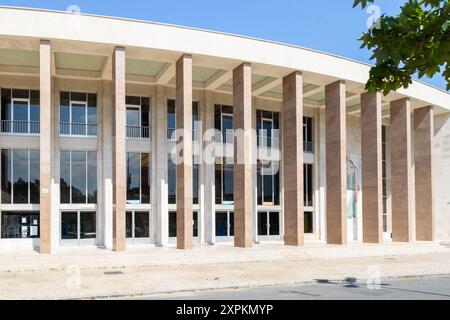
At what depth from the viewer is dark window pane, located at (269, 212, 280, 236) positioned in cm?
3434

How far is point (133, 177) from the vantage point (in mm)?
30141

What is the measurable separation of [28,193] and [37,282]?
1327 centimetres

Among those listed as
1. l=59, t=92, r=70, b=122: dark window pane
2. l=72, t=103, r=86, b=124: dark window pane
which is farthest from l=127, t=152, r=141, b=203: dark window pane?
l=59, t=92, r=70, b=122: dark window pane

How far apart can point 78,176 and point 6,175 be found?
11.8ft

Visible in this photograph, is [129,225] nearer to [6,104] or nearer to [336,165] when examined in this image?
[6,104]

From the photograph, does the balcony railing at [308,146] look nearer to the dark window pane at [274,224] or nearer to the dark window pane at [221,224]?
the dark window pane at [274,224]

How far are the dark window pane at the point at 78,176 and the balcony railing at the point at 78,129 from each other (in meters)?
1.03

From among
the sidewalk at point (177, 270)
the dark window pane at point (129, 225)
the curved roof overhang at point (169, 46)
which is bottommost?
the sidewalk at point (177, 270)

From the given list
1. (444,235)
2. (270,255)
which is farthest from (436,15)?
(444,235)

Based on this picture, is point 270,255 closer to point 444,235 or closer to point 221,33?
point 221,33

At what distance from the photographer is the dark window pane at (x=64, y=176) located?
28.6m

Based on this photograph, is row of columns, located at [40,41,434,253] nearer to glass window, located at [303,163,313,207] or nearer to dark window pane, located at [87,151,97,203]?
dark window pane, located at [87,151,97,203]

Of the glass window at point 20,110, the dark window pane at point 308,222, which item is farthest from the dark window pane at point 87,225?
the dark window pane at point 308,222

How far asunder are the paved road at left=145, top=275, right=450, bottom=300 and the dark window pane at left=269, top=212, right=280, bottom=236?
18457 mm
